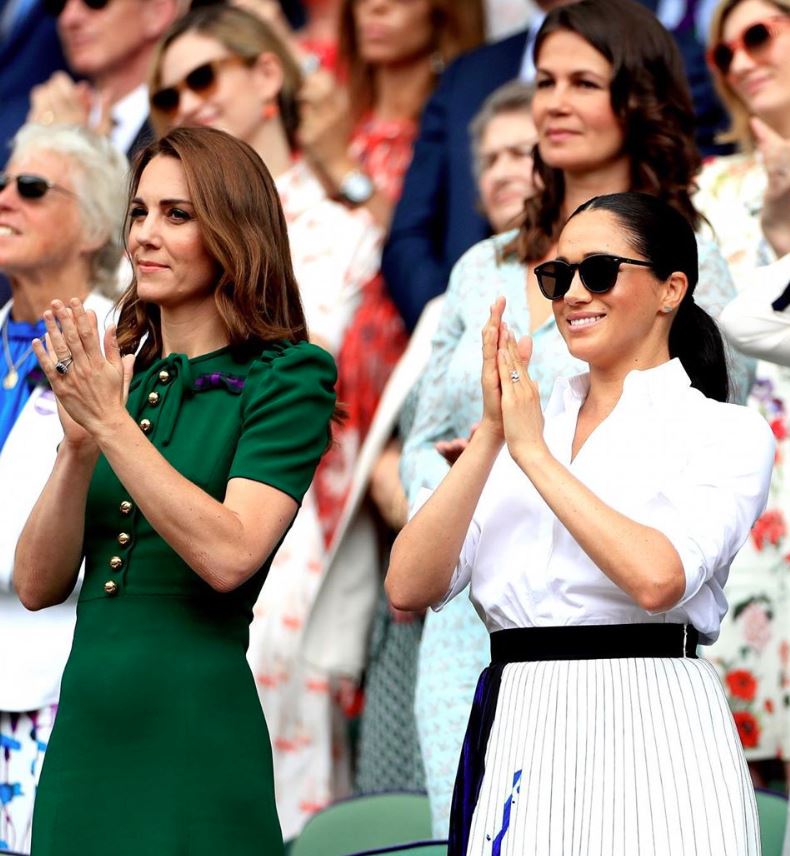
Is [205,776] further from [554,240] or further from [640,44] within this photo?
[640,44]

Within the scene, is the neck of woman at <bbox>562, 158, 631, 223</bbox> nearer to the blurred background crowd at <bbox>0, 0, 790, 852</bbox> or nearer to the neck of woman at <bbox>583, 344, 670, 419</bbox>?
the blurred background crowd at <bbox>0, 0, 790, 852</bbox>

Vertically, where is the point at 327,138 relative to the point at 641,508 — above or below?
above

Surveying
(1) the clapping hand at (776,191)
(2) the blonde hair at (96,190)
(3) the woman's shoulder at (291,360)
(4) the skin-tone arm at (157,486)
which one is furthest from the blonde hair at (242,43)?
(4) the skin-tone arm at (157,486)

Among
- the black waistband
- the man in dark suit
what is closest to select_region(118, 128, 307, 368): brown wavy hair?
the black waistband

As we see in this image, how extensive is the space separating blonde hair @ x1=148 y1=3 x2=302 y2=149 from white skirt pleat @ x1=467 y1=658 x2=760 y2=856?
334 centimetres

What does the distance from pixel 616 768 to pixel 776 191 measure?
1.79 meters

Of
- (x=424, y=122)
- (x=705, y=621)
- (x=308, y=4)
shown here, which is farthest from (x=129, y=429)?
(x=308, y=4)

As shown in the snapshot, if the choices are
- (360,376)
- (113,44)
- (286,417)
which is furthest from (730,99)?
(286,417)

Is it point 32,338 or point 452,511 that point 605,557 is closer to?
point 452,511

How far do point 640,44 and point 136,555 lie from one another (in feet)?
6.02

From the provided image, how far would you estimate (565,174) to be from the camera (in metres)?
4.45

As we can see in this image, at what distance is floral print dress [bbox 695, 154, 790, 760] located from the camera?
5043 mm

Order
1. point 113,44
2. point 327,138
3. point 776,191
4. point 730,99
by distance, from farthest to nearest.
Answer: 1. point 113,44
2. point 327,138
3. point 730,99
4. point 776,191

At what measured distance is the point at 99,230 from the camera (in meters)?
4.94
